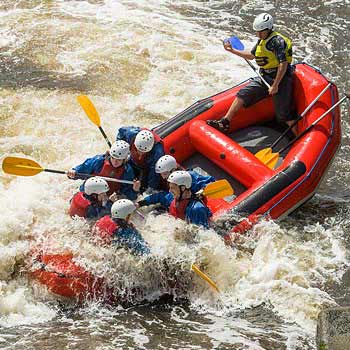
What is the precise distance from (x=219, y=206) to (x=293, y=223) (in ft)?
3.28

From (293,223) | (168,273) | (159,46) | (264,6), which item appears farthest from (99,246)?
(264,6)

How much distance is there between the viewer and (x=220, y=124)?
25.7 feet

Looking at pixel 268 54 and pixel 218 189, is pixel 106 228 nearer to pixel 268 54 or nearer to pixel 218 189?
pixel 218 189

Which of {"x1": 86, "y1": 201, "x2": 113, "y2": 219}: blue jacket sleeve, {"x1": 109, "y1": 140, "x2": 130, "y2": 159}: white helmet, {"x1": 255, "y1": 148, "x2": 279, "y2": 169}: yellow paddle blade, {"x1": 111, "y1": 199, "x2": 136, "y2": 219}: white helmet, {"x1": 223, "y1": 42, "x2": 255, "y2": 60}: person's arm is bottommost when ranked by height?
{"x1": 86, "y1": 201, "x2": 113, "y2": 219}: blue jacket sleeve

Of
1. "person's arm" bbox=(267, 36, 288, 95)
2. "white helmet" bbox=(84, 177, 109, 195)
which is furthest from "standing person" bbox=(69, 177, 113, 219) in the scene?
"person's arm" bbox=(267, 36, 288, 95)

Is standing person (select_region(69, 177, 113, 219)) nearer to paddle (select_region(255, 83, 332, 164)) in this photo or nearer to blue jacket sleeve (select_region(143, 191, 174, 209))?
blue jacket sleeve (select_region(143, 191, 174, 209))

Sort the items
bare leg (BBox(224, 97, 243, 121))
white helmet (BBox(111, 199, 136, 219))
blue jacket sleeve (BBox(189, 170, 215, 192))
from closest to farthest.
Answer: white helmet (BBox(111, 199, 136, 219)), blue jacket sleeve (BBox(189, 170, 215, 192)), bare leg (BBox(224, 97, 243, 121))

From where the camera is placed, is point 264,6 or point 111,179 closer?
point 111,179

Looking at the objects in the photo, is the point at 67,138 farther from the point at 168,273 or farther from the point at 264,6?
the point at 264,6

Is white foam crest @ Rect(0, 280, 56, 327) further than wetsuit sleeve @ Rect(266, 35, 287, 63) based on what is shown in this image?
No

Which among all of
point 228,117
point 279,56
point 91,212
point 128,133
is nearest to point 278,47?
point 279,56

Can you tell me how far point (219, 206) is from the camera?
6.98 metres

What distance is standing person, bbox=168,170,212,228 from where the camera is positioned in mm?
6379

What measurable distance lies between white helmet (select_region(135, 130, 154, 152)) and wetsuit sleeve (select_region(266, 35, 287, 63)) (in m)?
1.84
